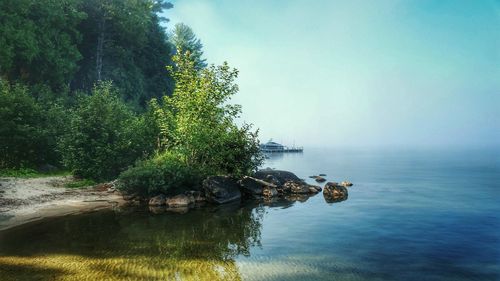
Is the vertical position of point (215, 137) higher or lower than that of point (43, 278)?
higher

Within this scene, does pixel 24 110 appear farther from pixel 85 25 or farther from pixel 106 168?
pixel 85 25

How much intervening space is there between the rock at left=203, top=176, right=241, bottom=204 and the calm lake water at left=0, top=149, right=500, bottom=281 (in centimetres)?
144

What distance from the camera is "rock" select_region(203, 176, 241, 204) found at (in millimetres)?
24656

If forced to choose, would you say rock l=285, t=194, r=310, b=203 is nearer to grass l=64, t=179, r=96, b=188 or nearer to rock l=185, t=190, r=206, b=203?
rock l=185, t=190, r=206, b=203

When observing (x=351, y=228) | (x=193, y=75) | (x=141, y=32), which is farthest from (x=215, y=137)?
(x=141, y=32)

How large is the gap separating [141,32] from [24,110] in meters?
36.1

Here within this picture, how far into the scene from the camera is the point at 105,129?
29516 millimetres

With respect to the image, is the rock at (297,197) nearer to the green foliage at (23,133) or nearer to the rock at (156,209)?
the rock at (156,209)

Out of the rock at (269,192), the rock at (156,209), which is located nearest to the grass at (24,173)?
the rock at (156,209)

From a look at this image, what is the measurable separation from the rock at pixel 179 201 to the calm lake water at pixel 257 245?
1582 mm

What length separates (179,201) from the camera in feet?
76.7

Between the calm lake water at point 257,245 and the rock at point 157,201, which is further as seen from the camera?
the rock at point 157,201

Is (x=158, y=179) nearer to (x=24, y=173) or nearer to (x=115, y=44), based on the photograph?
(x=24, y=173)

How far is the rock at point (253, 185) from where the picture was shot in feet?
92.0
